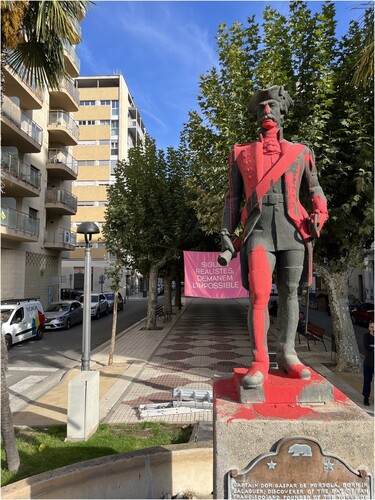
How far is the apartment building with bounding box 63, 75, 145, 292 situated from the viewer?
45156 mm

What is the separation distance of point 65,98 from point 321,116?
72.3ft

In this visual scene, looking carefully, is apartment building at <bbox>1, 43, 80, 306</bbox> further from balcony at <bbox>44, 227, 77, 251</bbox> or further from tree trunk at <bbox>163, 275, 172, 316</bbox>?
tree trunk at <bbox>163, 275, 172, 316</bbox>

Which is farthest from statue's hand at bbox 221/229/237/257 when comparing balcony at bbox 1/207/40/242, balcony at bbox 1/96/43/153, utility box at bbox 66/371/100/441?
balcony at bbox 1/96/43/153

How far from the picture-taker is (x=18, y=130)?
20.0 m

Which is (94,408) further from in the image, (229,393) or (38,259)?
(38,259)

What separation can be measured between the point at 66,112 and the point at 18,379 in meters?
21.6

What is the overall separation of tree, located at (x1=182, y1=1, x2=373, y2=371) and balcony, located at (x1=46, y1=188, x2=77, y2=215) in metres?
17.5

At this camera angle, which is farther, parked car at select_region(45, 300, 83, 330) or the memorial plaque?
parked car at select_region(45, 300, 83, 330)

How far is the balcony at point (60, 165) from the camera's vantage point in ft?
83.6

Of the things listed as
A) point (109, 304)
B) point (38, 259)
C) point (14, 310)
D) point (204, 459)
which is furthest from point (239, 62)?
point (109, 304)

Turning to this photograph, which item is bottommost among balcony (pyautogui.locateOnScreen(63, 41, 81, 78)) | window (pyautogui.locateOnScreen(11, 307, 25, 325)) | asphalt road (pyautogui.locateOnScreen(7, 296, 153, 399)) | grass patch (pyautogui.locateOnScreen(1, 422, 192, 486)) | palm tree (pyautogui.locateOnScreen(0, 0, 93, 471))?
asphalt road (pyautogui.locateOnScreen(7, 296, 153, 399))

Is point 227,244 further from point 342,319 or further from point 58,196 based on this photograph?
point 58,196

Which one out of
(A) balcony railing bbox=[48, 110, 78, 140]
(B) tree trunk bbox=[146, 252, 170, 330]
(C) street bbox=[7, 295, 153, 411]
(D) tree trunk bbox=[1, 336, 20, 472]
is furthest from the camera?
(A) balcony railing bbox=[48, 110, 78, 140]

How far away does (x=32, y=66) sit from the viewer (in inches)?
275
